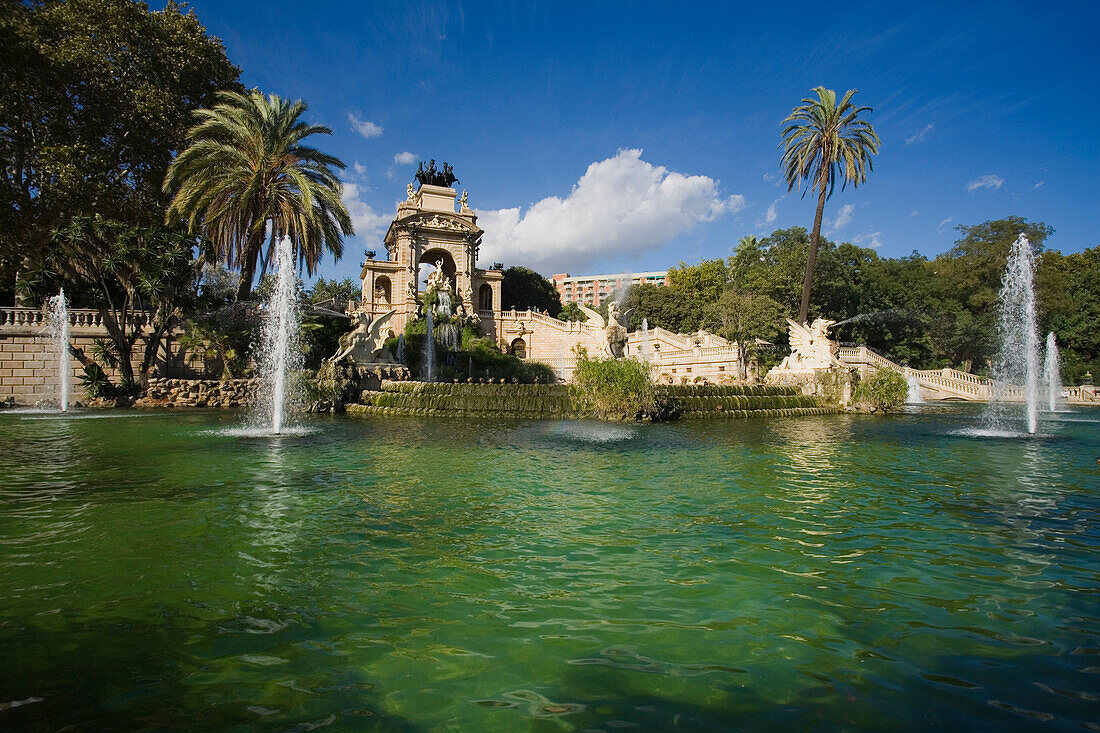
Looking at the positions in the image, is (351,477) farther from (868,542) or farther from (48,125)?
(48,125)

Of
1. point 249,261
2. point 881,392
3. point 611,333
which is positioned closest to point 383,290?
point 249,261

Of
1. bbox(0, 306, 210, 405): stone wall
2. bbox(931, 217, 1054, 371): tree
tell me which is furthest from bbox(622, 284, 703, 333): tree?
bbox(0, 306, 210, 405): stone wall

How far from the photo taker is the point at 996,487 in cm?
707

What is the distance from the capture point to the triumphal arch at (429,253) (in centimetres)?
4838

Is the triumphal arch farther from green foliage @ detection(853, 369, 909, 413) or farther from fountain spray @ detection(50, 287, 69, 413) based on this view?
green foliage @ detection(853, 369, 909, 413)

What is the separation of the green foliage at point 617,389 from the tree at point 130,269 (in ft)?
56.6

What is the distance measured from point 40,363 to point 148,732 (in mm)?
28017

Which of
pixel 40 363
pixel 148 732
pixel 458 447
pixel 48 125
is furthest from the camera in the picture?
pixel 40 363

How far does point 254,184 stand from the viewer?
71.4 feet

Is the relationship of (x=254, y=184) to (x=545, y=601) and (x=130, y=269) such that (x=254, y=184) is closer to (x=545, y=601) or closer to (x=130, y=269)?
(x=130, y=269)

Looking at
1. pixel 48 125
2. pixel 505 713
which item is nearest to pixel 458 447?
Result: pixel 505 713

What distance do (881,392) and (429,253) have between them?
40.4 m

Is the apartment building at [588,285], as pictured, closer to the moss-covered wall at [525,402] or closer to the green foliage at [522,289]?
the green foliage at [522,289]

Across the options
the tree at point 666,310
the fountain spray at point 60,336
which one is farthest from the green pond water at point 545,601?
the tree at point 666,310
